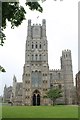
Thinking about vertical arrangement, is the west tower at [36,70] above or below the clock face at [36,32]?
below

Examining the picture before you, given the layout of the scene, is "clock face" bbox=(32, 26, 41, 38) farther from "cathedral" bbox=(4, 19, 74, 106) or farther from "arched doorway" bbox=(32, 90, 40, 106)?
"arched doorway" bbox=(32, 90, 40, 106)

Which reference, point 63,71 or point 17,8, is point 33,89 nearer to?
point 63,71

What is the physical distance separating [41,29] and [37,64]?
17.9 m

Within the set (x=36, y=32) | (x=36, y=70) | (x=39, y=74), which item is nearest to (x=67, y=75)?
(x=39, y=74)

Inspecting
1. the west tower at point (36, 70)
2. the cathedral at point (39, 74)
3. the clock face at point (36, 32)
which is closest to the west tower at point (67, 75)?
the cathedral at point (39, 74)

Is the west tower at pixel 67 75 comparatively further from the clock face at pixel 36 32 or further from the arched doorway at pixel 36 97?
the clock face at pixel 36 32

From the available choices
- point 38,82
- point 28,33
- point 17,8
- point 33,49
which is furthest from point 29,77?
point 17,8

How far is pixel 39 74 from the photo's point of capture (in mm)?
113625

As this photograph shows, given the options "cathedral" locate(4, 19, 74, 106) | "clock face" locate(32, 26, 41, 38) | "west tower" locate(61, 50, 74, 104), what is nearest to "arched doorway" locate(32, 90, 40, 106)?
"cathedral" locate(4, 19, 74, 106)

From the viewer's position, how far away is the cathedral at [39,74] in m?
110

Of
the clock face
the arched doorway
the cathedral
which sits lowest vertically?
the arched doorway

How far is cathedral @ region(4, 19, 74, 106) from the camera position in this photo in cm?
11038

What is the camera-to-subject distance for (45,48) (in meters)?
117

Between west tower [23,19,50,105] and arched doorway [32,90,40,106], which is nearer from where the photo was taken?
arched doorway [32,90,40,106]
